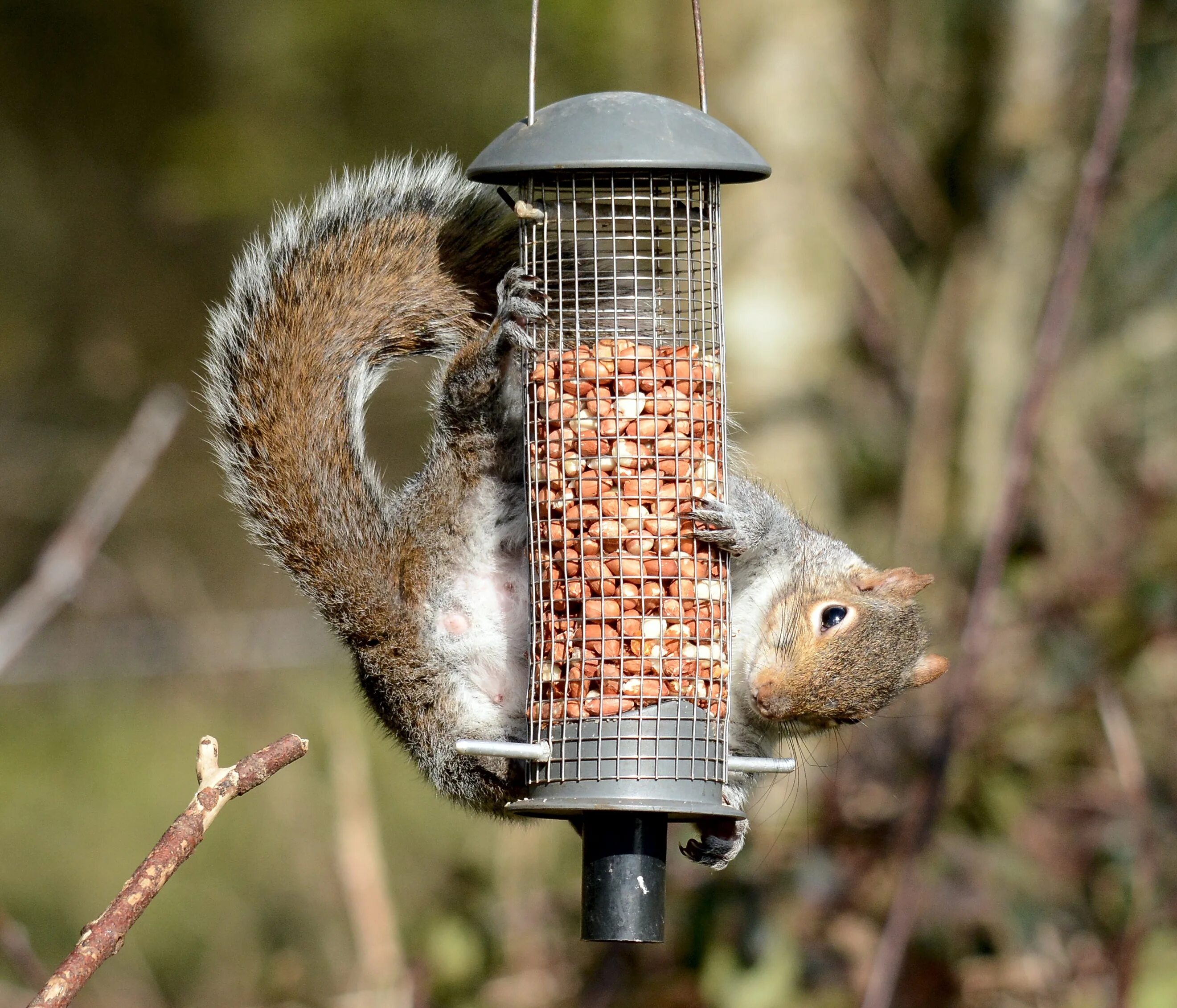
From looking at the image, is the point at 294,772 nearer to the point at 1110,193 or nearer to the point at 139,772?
the point at 139,772

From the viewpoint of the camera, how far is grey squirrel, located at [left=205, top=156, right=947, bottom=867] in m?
2.17

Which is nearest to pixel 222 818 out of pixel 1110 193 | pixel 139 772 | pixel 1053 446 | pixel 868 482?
pixel 139 772

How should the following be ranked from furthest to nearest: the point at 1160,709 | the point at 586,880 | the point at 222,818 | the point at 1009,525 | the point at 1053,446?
the point at 222,818 → the point at 1053,446 → the point at 1160,709 → the point at 1009,525 → the point at 586,880

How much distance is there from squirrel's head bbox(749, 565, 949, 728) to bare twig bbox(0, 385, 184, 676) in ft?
3.02

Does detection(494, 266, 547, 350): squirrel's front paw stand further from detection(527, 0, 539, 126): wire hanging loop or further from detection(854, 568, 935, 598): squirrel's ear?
detection(854, 568, 935, 598): squirrel's ear

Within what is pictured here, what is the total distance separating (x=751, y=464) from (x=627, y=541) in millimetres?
1340

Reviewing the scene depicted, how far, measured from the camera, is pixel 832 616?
2258 mm

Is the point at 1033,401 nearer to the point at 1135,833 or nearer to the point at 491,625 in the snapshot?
the point at 491,625

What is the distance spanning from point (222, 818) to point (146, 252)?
2.32m

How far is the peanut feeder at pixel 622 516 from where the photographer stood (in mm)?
1771

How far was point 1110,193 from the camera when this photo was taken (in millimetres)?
4133

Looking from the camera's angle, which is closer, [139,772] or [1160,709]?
[1160,709]

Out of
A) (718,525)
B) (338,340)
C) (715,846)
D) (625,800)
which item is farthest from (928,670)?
(338,340)

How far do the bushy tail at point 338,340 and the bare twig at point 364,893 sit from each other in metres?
1.35
